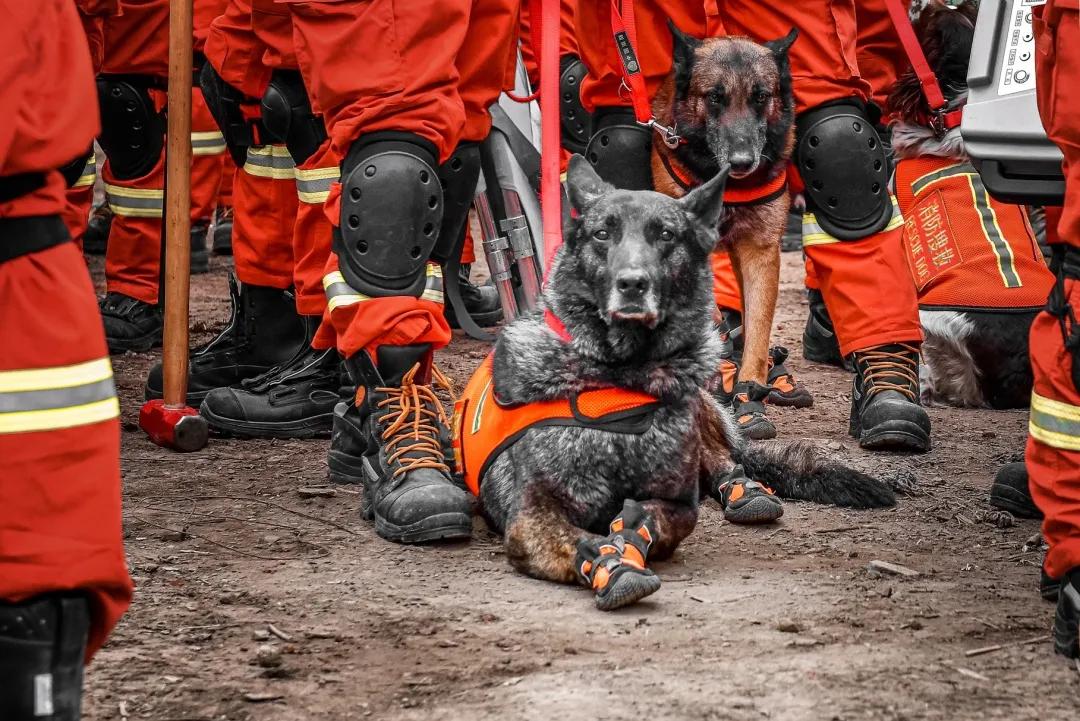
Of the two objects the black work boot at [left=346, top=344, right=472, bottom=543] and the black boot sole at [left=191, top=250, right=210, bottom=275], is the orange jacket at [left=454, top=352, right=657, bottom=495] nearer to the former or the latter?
the black work boot at [left=346, top=344, right=472, bottom=543]

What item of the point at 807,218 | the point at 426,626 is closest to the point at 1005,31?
the point at 807,218

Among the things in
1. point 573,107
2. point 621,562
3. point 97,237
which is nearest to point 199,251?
point 97,237

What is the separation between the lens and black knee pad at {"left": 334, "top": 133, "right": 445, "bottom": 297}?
3.39 m

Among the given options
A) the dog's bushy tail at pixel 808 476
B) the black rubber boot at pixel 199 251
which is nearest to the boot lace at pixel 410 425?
the dog's bushy tail at pixel 808 476

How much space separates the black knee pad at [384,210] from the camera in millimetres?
3389

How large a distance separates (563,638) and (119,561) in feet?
3.20

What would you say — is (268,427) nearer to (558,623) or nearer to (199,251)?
(558,623)

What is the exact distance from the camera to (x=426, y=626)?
2.74 metres

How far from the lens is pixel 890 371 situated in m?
4.34

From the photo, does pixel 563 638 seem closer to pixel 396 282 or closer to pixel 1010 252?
pixel 396 282

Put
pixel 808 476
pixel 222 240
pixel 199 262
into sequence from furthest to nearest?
1. pixel 222 240
2. pixel 199 262
3. pixel 808 476

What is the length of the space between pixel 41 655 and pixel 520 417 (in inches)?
59.2

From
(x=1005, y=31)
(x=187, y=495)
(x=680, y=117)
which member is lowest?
(x=187, y=495)

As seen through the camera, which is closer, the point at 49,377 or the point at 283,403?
the point at 49,377
